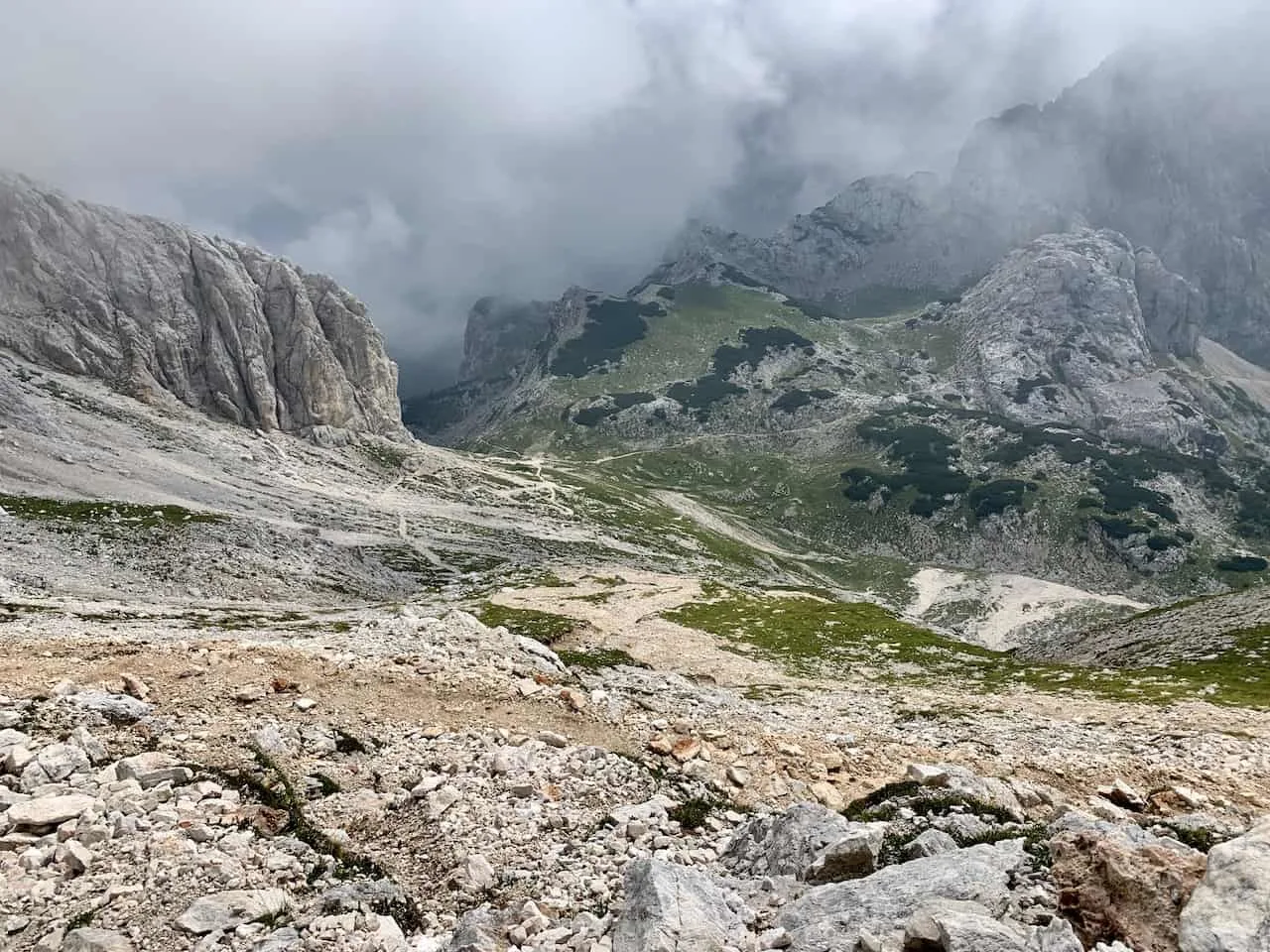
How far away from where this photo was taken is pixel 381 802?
13680mm

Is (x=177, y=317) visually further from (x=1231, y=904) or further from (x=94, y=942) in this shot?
(x=1231, y=904)

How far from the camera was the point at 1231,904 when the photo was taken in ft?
25.1

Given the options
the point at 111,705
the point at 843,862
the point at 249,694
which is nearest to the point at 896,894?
the point at 843,862

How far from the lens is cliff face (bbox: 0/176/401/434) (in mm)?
149375

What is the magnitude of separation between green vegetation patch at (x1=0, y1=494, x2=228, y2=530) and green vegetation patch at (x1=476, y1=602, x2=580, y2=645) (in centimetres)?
4976

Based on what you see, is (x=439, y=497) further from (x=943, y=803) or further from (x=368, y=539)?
(x=943, y=803)

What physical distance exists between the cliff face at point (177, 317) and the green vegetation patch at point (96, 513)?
65977 millimetres

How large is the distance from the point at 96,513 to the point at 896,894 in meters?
109

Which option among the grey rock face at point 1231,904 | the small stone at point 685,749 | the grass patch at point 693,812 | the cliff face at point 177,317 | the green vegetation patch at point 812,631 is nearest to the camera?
the grey rock face at point 1231,904

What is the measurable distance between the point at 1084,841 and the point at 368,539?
11693 centimetres

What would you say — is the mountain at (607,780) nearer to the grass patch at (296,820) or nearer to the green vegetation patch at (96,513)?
the grass patch at (296,820)

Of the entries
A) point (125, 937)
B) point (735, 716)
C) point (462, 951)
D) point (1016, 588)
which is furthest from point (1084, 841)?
point (1016, 588)

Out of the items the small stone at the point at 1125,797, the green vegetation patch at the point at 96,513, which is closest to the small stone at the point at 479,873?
the small stone at the point at 1125,797

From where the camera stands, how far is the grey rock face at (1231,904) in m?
7.23
